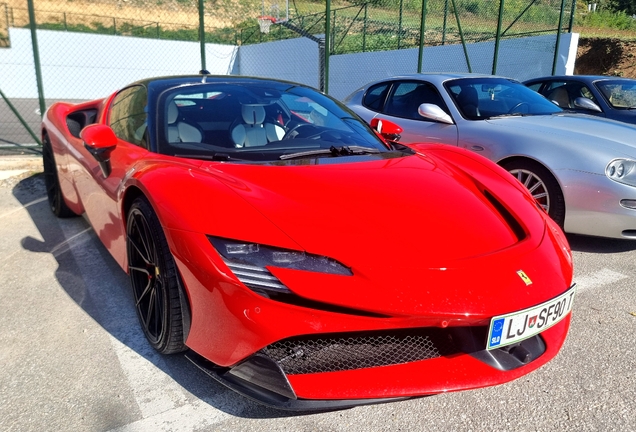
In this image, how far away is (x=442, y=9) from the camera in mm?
12477

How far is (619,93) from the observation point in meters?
6.20

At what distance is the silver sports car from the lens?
3.35 meters

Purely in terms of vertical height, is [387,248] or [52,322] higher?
[387,248]

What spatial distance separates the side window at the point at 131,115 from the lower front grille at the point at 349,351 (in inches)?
54.9

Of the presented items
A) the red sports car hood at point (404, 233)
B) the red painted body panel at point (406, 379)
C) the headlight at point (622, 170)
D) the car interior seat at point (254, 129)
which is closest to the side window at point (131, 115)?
the car interior seat at point (254, 129)

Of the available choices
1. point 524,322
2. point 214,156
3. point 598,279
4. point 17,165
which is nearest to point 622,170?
point 598,279

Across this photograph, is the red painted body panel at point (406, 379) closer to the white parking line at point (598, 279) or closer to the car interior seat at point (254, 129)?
the car interior seat at point (254, 129)

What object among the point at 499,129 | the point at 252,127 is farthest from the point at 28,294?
the point at 499,129

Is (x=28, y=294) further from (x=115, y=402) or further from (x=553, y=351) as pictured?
(x=553, y=351)

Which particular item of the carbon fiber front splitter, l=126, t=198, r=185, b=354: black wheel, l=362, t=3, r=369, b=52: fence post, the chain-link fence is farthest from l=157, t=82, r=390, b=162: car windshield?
l=362, t=3, r=369, b=52: fence post

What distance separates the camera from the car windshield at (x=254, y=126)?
2.45 meters

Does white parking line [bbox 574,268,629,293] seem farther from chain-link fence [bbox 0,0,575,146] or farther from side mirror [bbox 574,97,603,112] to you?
chain-link fence [bbox 0,0,575,146]

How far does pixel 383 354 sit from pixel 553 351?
2.20 feet

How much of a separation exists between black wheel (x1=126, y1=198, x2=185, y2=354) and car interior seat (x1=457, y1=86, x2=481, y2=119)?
3101 mm
